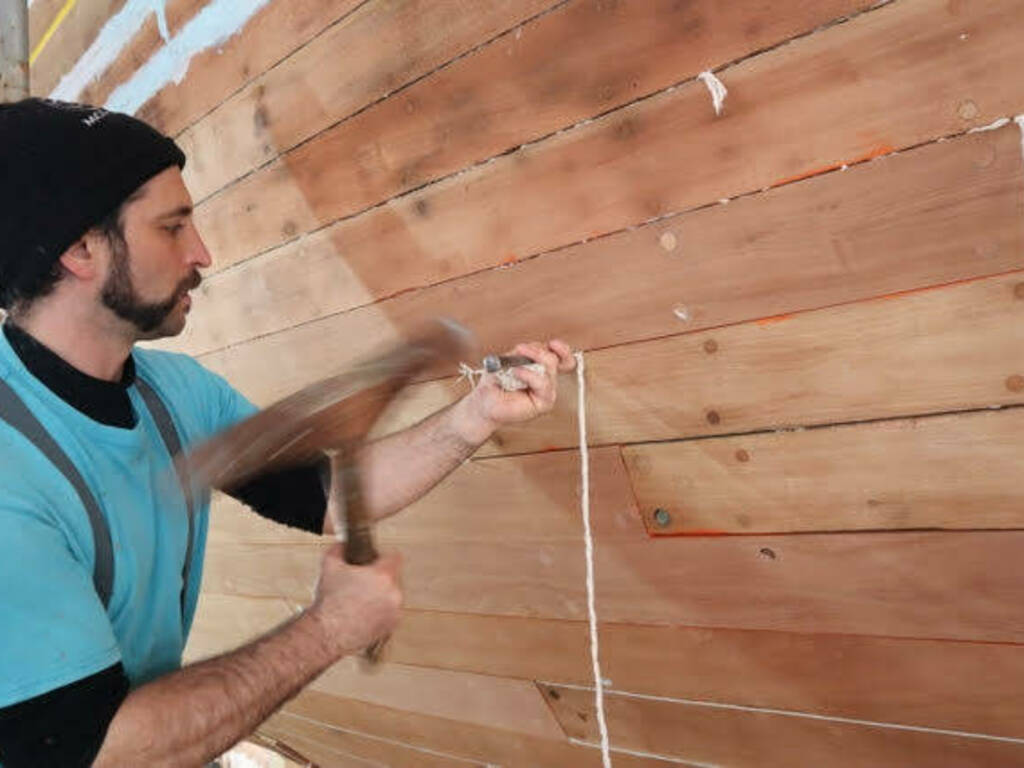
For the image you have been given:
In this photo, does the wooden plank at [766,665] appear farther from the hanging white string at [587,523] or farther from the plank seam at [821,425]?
the plank seam at [821,425]

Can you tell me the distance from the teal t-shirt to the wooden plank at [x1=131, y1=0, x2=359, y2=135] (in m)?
0.70

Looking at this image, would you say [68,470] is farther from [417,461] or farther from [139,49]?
[139,49]

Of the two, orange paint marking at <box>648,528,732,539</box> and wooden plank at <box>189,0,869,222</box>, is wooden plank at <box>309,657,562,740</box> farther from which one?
wooden plank at <box>189,0,869,222</box>

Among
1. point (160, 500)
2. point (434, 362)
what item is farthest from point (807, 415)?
point (160, 500)

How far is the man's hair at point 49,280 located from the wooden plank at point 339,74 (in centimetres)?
51

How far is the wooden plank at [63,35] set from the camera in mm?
2590

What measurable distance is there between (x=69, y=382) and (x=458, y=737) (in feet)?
4.94

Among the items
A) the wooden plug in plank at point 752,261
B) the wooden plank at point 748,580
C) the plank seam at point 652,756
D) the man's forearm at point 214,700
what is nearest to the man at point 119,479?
the man's forearm at point 214,700

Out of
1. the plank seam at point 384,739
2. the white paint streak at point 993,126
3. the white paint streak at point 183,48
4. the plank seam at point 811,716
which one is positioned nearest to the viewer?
the white paint streak at point 993,126

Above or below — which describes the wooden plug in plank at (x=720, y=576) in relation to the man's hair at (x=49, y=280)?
below

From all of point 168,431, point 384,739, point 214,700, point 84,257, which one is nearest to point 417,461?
point 168,431

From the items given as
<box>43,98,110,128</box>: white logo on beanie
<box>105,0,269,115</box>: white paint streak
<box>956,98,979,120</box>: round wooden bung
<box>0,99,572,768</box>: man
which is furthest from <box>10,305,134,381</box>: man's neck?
<box>956,98,979,120</box>: round wooden bung

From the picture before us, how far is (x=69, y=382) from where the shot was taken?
4.90ft

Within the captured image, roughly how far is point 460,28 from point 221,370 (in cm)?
131
